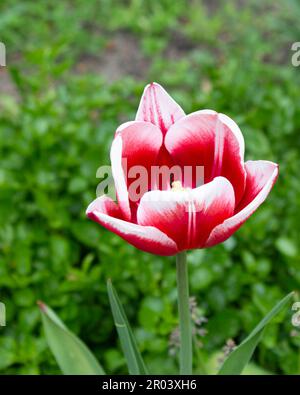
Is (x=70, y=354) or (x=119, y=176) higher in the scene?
(x=119, y=176)

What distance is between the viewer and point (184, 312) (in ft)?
3.19

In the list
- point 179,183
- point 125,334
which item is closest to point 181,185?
point 179,183

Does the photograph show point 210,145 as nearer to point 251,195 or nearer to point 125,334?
point 251,195

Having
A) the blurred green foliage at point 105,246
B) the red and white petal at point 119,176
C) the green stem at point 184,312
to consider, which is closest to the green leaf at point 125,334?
the green stem at point 184,312

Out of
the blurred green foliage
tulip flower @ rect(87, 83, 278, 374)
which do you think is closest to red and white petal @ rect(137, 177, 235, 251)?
tulip flower @ rect(87, 83, 278, 374)

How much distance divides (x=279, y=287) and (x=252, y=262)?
0.42 ft

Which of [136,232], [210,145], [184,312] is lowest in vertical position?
[184,312]

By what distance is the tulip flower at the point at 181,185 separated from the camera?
844 millimetres

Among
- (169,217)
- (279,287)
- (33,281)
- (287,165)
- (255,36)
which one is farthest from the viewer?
(255,36)

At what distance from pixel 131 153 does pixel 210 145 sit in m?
0.11

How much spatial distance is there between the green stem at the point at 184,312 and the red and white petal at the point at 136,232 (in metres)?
0.06

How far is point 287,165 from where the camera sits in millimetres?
1998
